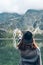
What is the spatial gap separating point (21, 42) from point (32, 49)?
21 cm

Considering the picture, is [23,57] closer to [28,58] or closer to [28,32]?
[28,58]

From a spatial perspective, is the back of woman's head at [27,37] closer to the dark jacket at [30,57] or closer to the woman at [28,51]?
the woman at [28,51]

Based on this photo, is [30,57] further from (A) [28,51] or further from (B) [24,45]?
(B) [24,45]

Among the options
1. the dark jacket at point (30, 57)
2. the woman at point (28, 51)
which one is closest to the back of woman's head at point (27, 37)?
the woman at point (28, 51)

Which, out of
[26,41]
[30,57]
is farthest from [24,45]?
[30,57]

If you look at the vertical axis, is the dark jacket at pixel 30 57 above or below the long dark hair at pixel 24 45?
below

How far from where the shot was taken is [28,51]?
507 centimetres

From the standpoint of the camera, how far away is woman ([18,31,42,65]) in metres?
5.01

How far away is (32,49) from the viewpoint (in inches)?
199

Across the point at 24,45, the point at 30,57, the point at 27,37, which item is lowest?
the point at 30,57

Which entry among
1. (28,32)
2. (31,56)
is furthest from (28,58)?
(28,32)

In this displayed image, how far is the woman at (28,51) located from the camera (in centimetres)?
501

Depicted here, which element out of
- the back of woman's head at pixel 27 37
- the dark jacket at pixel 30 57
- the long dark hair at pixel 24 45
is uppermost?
the back of woman's head at pixel 27 37

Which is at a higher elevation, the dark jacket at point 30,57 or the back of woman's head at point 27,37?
the back of woman's head at point 27,37
